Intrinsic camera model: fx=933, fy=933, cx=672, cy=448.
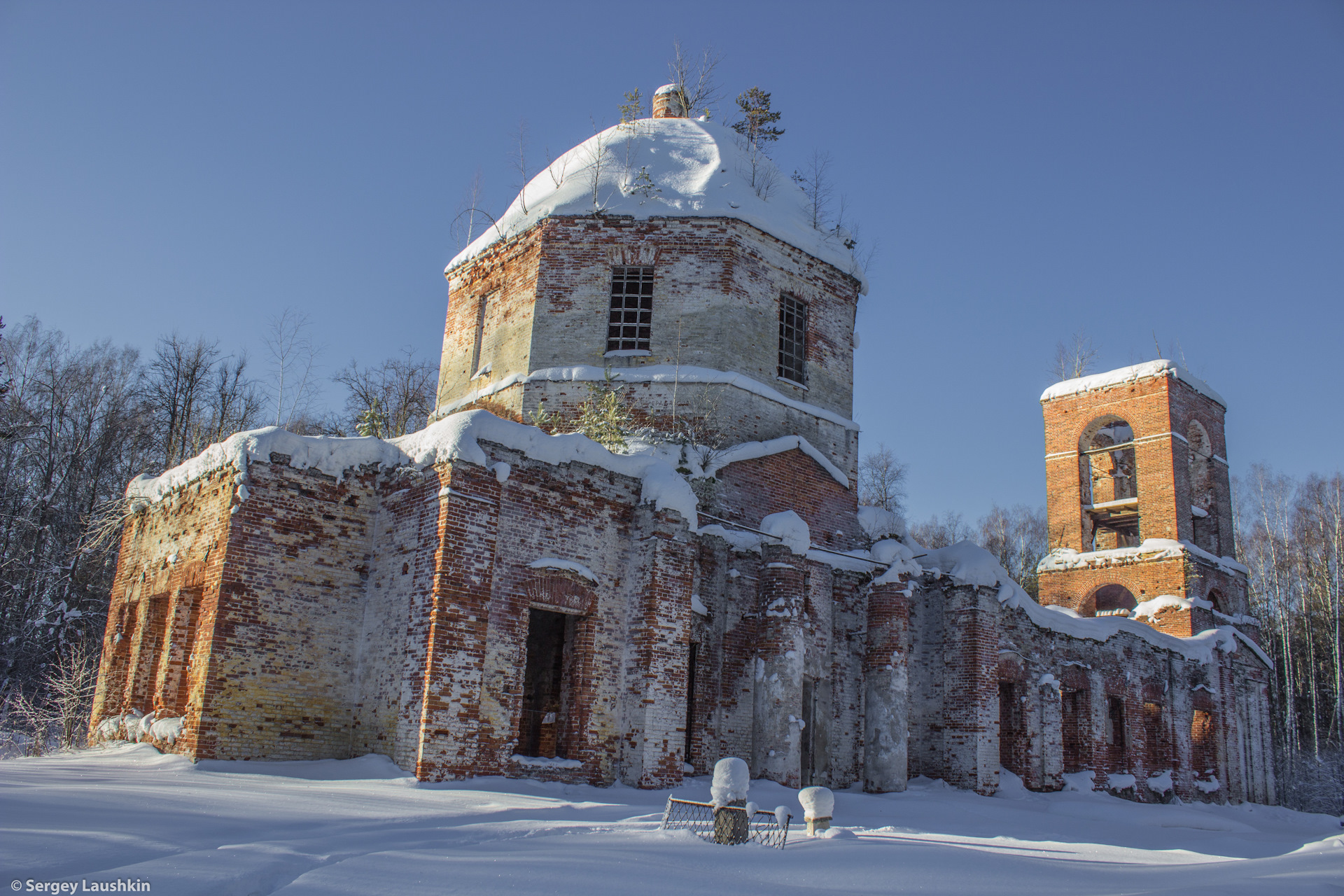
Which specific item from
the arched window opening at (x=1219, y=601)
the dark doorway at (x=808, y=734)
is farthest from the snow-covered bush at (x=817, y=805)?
the arched window opening at (x=1219, y=601)

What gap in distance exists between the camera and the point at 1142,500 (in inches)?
942

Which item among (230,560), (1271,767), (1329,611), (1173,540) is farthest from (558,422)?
(1329,611)

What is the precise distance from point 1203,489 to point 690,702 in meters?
19.5

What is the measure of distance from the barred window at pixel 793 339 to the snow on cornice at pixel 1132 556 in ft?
41.2

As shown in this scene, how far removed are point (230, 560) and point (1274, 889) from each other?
369 inches

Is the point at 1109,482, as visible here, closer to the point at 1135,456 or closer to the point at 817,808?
the point at 1135,456

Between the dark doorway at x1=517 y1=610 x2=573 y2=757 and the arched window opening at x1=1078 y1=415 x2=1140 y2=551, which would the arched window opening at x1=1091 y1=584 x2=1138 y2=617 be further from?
the dark doorway at x1=517 y1=610 x2=573 y2=757

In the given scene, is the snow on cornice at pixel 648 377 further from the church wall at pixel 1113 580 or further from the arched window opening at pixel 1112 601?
the arched window opening at pixel 1112 601

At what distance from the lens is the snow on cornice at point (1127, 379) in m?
24.6

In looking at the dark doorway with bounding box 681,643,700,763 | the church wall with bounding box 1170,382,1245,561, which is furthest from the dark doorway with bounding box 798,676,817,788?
the church wall with bounding box 1170,382,1245,561

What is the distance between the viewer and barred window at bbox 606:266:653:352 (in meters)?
14.8

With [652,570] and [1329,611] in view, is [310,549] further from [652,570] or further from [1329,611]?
[1329,611]

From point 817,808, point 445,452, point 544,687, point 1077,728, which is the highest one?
point 445,452

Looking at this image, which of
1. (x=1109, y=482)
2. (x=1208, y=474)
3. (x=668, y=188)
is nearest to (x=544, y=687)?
(x=668, y=188)
